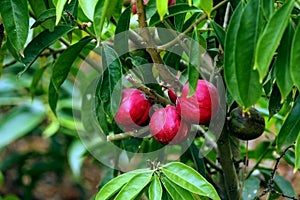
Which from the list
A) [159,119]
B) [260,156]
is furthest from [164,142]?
[260,156]

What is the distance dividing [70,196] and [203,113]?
2.68 meters

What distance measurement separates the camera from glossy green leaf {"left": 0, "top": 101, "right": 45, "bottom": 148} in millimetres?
2201

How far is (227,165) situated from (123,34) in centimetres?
31

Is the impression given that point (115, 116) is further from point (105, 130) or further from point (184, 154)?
point (184, 154)

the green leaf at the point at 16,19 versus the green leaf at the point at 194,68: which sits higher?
the green leaf at the point at 16,19

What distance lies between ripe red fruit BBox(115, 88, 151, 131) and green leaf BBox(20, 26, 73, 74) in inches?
5.0

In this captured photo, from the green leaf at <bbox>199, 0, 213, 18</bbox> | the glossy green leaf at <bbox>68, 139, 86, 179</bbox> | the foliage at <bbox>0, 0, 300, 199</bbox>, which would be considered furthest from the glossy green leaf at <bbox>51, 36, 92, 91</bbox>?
the glossy green leaf at <bbox>68, 139, 86, 179</bbox>

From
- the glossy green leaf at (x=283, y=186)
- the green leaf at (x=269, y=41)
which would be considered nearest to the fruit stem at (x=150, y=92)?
the green leaf at (x=269, y=41)

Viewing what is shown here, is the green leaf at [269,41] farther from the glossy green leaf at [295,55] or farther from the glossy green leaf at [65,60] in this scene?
the glossy green leaf at [65,60]

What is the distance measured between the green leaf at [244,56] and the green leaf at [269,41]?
0.05 meters

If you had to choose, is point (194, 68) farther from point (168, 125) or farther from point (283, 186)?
point (283, 186)

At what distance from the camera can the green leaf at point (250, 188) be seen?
126 cm

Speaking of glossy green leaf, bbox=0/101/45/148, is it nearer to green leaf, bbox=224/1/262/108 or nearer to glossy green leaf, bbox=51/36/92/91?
glossy green leaf, bbox=51/36/92/91

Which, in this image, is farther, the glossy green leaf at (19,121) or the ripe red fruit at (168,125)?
the glossy green leaf at (19,121)
